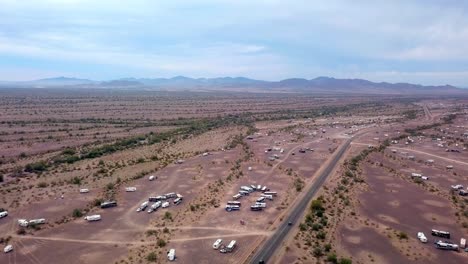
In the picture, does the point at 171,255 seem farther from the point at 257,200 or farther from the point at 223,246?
the point at 257,200

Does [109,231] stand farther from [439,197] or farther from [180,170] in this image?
[439,197]

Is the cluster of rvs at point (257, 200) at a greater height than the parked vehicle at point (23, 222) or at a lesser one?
greater

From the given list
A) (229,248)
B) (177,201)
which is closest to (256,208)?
(177,201)

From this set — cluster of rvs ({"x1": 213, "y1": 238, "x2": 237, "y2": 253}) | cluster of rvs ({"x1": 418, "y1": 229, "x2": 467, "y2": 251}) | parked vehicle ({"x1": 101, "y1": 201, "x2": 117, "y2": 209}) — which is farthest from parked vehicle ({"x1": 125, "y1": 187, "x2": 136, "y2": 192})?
cluster of rvs ({"x1": 418, "y1": 229, "x2": 467, "y2": 251})

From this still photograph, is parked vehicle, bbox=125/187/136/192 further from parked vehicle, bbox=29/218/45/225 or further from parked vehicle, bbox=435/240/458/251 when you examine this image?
parked vehicle, bbox=435/240/458/251

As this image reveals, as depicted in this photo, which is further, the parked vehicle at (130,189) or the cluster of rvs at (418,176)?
the cluster of rvs at (418,176)

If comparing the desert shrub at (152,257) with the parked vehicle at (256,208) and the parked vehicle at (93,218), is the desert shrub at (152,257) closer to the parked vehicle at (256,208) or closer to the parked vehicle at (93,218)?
the parked vehicle at (93,218)

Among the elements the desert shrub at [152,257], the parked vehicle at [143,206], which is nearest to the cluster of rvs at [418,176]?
the parked vehicle at [143,206]
